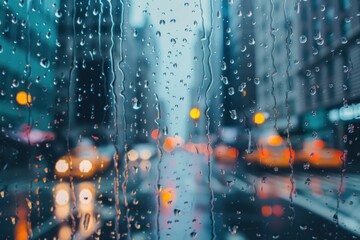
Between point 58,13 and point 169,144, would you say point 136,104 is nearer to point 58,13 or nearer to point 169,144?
point 169,144

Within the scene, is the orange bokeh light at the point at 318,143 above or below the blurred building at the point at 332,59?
below

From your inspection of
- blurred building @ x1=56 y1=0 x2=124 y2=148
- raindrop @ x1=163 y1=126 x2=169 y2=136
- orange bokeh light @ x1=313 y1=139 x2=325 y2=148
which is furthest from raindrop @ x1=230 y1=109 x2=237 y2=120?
orange bokeh light @ x1=313 y1=139 x2=325 y2=148

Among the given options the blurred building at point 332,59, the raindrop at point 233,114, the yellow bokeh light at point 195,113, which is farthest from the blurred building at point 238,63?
the blurred building at point 332,59

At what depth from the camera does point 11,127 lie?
297 centimetres

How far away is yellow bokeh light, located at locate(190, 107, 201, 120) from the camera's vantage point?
12.0 feet

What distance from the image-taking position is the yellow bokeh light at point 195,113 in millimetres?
3647

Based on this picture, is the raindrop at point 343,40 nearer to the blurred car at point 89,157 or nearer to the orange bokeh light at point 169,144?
the orange bokeh light at point 169,144

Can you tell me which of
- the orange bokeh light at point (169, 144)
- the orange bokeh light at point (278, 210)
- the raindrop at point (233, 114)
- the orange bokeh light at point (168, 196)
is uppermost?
the raindrop at point (233, 114)

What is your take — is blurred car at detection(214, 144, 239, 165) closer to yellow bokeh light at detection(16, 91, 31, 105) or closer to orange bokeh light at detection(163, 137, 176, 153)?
orange bokeh light at detection(163, 137, 176, 153)

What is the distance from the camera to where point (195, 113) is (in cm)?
368

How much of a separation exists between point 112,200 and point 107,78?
6.86 feet

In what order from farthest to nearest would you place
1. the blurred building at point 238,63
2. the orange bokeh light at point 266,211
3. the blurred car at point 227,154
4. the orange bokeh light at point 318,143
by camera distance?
1. the orange bokeh light at point 266,211
2. the orange bokeh light at point 318,143
3. the blurred car at point 227,154
4. the blurred building at point 238,63

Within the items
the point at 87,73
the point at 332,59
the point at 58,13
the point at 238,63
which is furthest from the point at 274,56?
the point at 58,13

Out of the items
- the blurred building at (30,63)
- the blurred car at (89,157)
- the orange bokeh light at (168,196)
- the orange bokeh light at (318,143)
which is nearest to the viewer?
the blurred building at (30,63)
